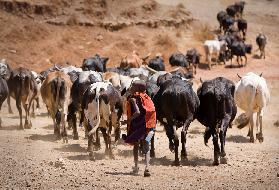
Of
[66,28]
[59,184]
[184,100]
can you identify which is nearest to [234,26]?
[66,28]

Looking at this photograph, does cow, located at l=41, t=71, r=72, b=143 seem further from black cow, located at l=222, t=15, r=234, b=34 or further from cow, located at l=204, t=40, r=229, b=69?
black cow, located at l=222, t=15, r=234, b=34

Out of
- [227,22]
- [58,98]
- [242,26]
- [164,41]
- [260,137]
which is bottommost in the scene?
[260,137]

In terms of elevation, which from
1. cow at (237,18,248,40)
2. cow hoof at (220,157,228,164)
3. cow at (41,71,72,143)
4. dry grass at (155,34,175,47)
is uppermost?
cow at (237,18,248,40)

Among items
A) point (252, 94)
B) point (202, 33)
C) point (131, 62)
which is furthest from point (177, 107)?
A: point (202, 33)

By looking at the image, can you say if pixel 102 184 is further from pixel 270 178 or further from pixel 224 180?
pixel 270 178

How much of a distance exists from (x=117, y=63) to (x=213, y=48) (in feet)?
20.2

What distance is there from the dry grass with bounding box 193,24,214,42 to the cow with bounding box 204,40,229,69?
3.48 metres

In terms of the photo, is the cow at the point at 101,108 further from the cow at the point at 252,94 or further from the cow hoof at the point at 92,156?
the cow at the point at 252,94

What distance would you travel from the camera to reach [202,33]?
132 ft

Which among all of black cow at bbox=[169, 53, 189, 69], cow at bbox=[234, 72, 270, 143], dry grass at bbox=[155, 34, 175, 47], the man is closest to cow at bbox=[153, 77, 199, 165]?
the man

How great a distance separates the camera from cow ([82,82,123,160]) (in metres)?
12.4

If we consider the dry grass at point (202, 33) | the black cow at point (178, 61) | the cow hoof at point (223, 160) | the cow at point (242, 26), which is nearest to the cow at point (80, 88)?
the cow hoof at point (223, 160)

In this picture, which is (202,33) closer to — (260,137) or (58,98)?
(260,137)

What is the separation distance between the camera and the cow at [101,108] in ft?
40.7
